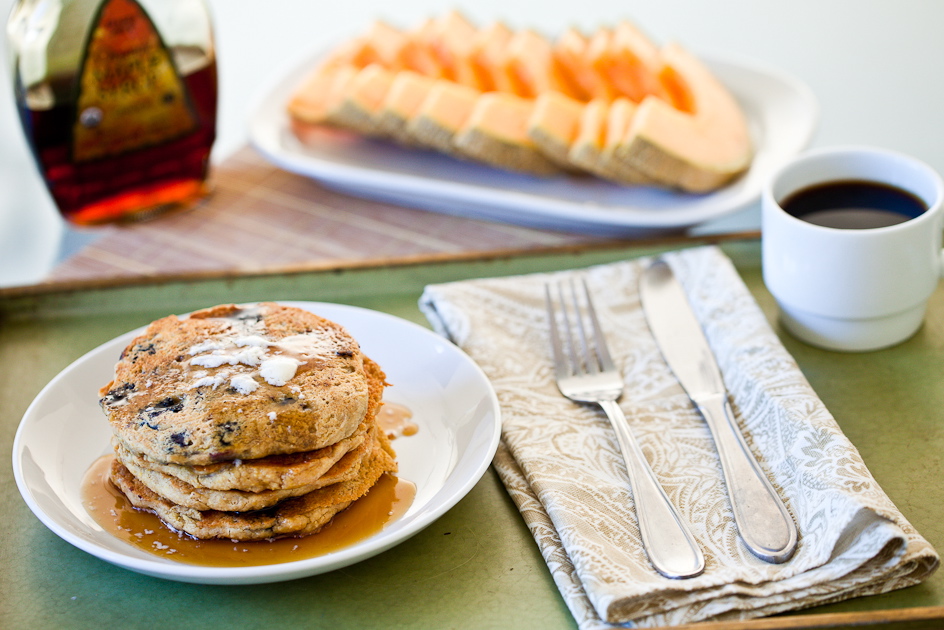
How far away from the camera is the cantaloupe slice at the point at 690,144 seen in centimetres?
156

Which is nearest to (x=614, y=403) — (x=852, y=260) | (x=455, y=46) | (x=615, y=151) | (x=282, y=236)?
(x=852, y=260)

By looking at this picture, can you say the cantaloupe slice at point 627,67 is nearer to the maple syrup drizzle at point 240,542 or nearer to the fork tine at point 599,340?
the fork tine at point 599,340

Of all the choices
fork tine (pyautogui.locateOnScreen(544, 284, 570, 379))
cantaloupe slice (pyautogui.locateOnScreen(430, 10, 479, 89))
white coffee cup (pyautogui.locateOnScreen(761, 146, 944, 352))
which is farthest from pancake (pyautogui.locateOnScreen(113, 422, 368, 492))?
cantaloupe slice (pyautogui.locateOnScreen(430, 10, 479, 89))

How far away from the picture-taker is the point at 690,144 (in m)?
1.60

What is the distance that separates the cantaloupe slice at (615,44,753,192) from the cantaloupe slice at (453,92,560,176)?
0.17 metres

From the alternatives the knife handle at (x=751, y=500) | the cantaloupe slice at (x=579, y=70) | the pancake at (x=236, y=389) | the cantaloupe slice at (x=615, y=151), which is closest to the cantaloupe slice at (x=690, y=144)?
the cantaloupe slice at (x=615, y=151)

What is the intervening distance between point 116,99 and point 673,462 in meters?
1.14

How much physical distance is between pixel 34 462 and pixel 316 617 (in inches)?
14.2

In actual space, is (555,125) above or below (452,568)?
above

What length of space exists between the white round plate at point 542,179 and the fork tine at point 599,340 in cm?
29

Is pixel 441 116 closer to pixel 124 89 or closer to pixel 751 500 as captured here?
pixel 124 89

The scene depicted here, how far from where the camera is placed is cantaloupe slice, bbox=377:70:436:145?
1.73 metres

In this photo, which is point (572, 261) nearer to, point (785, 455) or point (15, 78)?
point (785, 455)

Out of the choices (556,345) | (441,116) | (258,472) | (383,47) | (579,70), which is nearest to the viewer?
(258,472)
